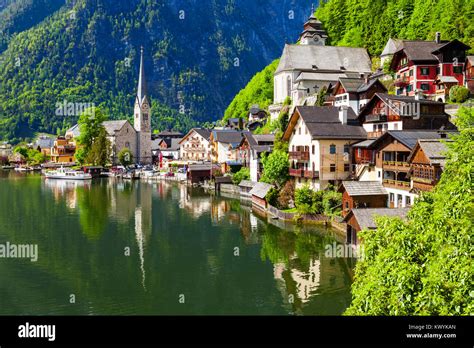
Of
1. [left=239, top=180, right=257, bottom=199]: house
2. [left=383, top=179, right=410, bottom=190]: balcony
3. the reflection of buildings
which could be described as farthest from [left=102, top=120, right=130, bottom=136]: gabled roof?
[left=383, top=179, right=410, bottom=190]: balcony

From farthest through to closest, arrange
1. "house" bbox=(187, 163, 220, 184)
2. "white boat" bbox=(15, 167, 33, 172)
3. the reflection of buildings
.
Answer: "white boat" bbox=(15, 167, 33, 172) < "house" bbox=(187, 163, 220, 184) < the reflection of buildings

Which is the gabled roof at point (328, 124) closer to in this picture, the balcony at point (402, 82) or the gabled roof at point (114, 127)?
the balcony at point (402, 82)

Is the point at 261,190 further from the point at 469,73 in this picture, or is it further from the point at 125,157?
the point at 125,157

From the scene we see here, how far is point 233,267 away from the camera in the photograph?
32.1m

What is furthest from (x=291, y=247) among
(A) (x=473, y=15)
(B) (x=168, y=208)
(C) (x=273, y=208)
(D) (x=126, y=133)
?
(D) (x=126, y=133)

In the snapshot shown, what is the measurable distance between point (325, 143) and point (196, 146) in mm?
71332

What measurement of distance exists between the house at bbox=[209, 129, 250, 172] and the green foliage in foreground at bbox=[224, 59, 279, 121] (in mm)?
18086

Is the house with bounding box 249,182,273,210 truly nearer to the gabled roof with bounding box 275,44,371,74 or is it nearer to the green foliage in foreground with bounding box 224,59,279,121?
the gabled roof with bounding box 275,44,371,74

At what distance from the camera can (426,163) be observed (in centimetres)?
3356

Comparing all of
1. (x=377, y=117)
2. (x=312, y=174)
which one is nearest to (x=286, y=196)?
(x=312, y=174)

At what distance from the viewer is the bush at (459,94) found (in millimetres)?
50500

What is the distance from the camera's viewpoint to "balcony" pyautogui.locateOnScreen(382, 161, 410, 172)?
1495 inches
